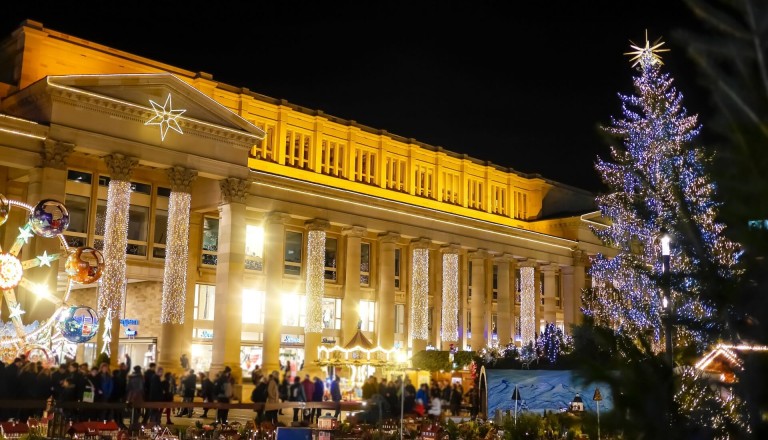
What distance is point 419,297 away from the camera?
52.1 metres

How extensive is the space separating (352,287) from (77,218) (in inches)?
639

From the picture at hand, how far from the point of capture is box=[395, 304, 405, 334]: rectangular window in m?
58.3

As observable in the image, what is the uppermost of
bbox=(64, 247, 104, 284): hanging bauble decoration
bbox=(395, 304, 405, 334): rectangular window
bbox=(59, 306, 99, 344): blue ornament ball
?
bbox=(395, 304, 405, 334): rectangular window

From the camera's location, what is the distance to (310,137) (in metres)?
50.2

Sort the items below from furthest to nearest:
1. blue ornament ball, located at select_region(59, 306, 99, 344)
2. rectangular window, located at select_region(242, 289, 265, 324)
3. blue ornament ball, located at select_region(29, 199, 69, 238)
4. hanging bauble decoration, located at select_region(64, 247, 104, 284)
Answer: rectangular window, located at select_region(242, 289, 265, 324) < blue ornament ball, located at select_region(59, 306, 99, 344) < hanging bauble decoration, located at select_region(64, 247, 104, 284) < blue ornament ball, located at select_region(29, 199, 69, 238)

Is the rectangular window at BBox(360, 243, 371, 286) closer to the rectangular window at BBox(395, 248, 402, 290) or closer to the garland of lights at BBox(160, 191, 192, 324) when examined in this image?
the rectangular window at BBox(395, 248, 402, 290)

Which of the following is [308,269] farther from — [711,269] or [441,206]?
[711,269]

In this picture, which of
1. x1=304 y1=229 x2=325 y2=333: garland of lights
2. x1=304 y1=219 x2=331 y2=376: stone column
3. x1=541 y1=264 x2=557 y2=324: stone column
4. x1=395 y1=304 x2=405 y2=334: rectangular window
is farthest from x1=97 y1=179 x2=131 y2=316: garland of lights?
x1=541 y1=264 x2=557 y2=324: stone column

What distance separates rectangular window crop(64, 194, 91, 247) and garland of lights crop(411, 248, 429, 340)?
21119 mm

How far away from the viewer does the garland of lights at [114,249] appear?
3497cm

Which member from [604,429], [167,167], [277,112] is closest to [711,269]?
[604,429]

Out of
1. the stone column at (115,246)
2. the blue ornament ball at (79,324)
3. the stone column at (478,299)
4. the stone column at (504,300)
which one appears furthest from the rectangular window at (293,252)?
the blue ornament ball at (79,324)

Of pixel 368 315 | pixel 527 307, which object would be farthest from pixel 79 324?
pixel 527 307

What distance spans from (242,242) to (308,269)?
6.66m
